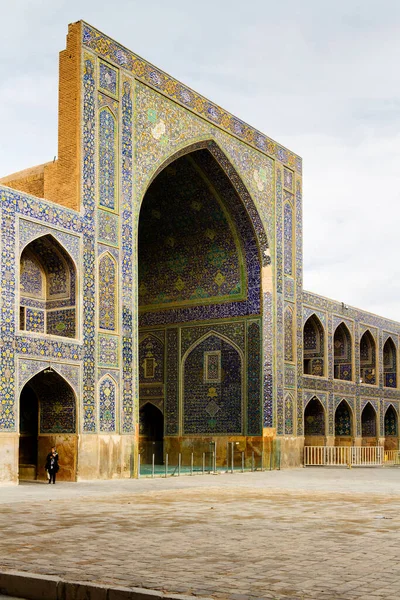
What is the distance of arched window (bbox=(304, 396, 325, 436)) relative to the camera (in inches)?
1056

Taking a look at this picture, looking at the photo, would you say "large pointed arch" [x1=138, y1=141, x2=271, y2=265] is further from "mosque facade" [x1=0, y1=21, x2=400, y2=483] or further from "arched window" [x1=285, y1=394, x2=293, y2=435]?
"arched window" [x1=285, y1=394, x2=293, y2=435]

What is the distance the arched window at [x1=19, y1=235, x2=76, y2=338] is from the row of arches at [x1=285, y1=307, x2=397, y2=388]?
9.08m

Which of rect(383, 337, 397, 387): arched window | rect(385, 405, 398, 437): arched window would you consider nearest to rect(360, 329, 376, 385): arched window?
rect(383, 337, 397, 387): arched window

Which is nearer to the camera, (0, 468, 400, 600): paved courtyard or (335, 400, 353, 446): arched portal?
(0, 468, 400, 600): paved courtyard

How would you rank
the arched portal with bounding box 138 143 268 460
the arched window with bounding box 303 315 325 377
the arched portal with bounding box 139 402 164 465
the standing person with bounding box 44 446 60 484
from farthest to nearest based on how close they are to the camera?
1. the arched window with bounding box 303 315 325 377
2. the arched portal with bounding box 139 402 164 465
3. the arched portal with bounding box 138 143 268 460
4. the standing person with bounding box 44 446 60 484

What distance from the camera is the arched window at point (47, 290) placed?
15742mm

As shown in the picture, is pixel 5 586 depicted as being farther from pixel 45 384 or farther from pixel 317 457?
pixel 317 457

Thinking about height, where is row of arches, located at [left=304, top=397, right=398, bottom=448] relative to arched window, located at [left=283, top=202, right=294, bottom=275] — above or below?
below

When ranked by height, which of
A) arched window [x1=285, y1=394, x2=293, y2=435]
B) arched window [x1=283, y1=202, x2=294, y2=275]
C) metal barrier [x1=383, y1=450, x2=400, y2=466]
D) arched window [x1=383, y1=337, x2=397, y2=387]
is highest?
arched window [x1=283, y1=202, x2=294, y2=275]

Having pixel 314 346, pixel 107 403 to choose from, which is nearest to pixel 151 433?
pixel 314 346

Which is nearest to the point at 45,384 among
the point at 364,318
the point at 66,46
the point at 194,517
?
the point at 66,46

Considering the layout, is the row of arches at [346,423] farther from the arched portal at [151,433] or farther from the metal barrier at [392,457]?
the arched portal at [151,433]

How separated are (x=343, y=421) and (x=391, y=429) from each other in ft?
15.6

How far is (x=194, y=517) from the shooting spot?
8180 millimetres
